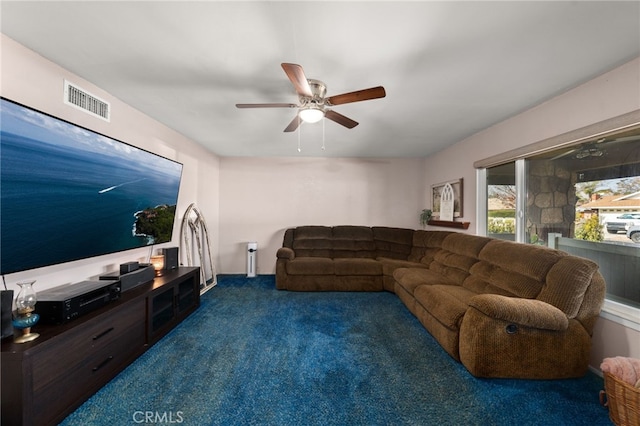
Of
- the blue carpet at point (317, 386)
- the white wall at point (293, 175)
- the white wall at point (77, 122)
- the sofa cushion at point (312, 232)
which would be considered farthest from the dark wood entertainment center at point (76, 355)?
the sofa cushion at point (312, 232)

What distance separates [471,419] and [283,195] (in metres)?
4.08

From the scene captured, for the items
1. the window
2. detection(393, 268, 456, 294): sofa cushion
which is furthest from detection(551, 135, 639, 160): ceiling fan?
detection(393, 268, 456, 294): sofa cushion

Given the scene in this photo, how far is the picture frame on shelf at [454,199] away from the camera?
3.74 meters

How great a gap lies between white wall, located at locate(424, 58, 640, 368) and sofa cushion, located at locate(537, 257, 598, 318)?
0.36 m

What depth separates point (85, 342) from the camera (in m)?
1.61

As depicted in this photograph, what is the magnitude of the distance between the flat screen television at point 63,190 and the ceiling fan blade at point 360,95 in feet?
5.96

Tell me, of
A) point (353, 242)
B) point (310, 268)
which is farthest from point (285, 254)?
point (353, 242)

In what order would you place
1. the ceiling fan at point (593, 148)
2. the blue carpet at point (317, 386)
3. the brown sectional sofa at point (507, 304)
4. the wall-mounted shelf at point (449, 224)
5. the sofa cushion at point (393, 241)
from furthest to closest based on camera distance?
the sofa cushion at point (393, 241) → the wall-mounted shelf at point (449, 224) → the ceiling fan at point (593, 148) → the brown sectional sofa at point (507, 304) → the blue carpet at point (317, 386)

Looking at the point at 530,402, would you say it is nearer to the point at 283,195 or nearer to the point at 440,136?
the point at 440,136

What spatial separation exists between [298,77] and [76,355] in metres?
2.27

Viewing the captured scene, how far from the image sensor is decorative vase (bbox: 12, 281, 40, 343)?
1.39 m

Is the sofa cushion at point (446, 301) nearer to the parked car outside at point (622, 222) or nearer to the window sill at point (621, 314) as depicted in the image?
the window sill at point (621, 314)

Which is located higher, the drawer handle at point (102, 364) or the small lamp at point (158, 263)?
the small lamp at point (158, 263)

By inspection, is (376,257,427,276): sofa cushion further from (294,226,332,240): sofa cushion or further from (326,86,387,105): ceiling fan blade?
(326,86,387,105): ceiling fan blade
